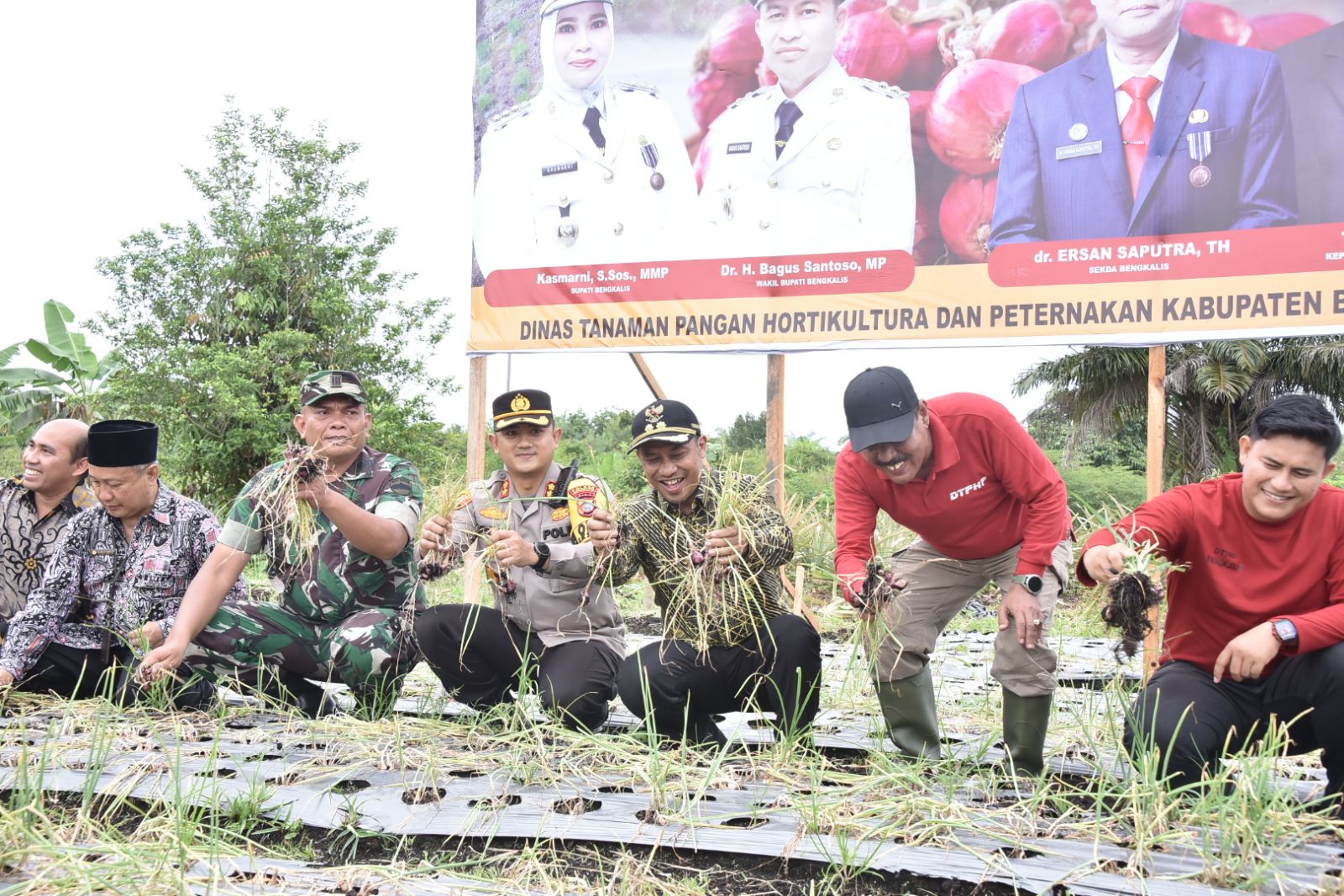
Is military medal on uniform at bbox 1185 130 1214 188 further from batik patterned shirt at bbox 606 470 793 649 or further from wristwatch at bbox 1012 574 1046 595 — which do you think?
batik patterned shirt at bbox 606 470 793 649

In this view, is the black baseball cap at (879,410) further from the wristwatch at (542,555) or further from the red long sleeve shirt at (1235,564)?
the wristwatch at (542,555)

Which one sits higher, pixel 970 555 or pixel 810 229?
pixel 810 229

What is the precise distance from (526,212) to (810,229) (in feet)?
5.33

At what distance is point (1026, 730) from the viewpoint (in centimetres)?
303

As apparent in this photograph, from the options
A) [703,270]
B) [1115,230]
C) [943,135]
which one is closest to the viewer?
[1115,230]

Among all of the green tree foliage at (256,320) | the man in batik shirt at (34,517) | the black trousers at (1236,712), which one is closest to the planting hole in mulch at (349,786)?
the black trousers at (1236,712)

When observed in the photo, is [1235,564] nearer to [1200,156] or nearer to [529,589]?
[529,589]

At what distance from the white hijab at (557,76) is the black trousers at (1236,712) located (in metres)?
4.10

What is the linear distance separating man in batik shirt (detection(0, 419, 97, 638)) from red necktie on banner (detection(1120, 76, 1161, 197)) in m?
4.43

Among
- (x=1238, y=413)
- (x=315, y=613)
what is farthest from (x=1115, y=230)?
(x=1238, y=413)

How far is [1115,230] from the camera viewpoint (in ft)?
14.7

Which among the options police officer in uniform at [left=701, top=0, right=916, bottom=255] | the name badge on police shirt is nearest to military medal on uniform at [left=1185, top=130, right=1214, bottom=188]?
police officer in uniform at [left=701, top=0, right=916, bottom=255]

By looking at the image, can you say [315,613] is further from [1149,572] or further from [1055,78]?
[1055,78]

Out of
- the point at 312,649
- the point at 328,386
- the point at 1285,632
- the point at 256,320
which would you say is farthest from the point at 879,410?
the point at 256,320
